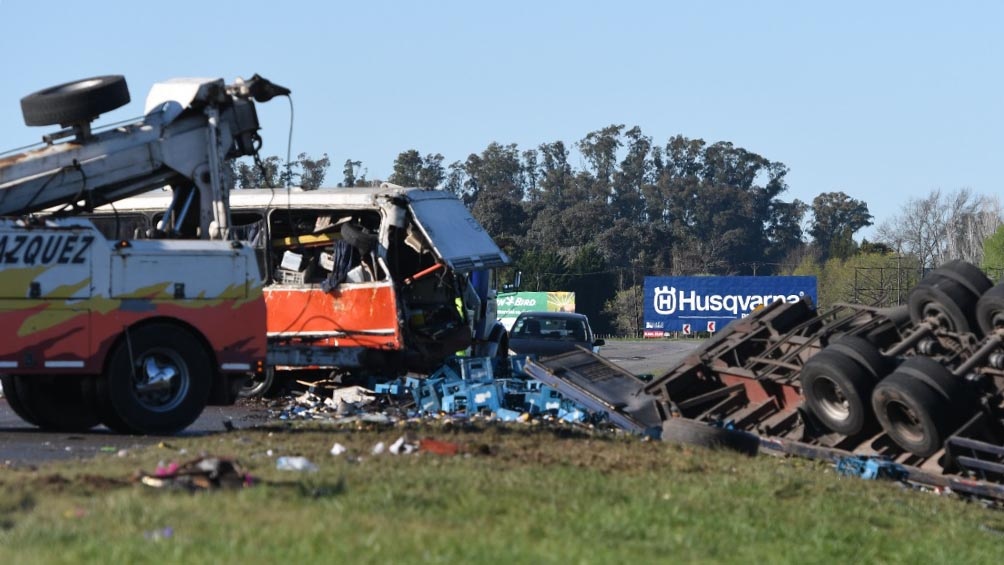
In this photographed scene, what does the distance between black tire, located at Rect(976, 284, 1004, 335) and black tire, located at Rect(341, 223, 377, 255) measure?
811 cm

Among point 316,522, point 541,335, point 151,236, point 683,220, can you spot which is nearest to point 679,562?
point 316,522

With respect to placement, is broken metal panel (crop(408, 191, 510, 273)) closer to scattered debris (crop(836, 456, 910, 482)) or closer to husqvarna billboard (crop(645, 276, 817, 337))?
scattered debris (crop(836, 456, 910, 482))

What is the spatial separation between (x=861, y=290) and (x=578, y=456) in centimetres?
6332

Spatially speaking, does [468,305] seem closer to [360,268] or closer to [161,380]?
[360,268]

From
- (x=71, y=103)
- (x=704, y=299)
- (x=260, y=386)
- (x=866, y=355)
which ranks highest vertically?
(x=71, y=103)

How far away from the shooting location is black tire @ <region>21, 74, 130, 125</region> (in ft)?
45.0

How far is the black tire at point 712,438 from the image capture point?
523 inches

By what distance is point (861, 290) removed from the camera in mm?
72125

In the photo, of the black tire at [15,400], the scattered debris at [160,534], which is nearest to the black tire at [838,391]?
the black tire at [15,400]

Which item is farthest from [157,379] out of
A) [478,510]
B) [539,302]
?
[539,302]

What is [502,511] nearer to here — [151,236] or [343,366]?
[151,236]

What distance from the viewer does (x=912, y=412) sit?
13328 mm

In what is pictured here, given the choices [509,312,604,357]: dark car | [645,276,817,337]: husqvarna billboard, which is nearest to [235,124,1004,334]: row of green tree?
[645,276,817,337]: husqvarna billboard

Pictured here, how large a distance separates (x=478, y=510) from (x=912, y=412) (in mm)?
6375
